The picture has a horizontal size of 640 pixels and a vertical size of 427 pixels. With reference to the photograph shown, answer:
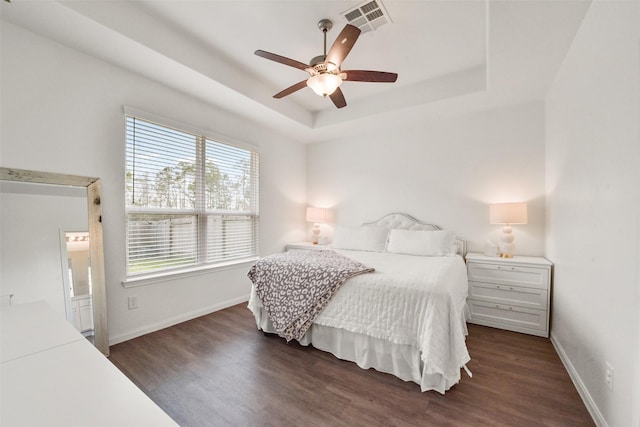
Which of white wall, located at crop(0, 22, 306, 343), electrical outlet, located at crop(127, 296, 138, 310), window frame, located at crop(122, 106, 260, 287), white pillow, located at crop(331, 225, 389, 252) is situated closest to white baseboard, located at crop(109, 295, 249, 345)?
white wall, located at crop(0, 22, 306, 343)

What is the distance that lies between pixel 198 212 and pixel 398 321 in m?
2.51

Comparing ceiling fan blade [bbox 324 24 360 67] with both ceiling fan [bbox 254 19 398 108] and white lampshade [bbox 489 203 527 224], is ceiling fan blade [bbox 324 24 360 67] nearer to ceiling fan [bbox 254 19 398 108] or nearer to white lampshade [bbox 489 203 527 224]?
ceiling fan [bbox 254 19 398 108]

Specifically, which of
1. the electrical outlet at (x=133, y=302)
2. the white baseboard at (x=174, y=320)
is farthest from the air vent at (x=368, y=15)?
the white baseboard at (x=174, y=320)

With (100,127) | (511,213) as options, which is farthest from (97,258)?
(511,213)

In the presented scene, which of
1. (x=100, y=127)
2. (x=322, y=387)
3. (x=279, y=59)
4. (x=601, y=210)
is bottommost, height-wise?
(x=322, y=387)

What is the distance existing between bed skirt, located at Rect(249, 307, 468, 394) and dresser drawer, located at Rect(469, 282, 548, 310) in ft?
4.87

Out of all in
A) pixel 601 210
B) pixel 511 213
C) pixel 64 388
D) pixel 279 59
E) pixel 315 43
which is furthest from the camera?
pixel 511 213

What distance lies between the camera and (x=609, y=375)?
145cm

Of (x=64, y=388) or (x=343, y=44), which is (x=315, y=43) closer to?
(x=343, y=44)

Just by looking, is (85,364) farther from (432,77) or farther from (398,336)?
(432,77)

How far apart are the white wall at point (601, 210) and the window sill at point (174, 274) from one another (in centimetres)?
344

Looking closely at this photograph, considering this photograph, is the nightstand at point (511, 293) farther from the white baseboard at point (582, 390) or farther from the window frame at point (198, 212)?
the window frame at point (198, 212)

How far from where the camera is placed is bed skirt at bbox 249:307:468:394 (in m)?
1.83

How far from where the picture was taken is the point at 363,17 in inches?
86.7
